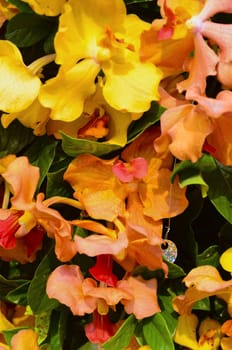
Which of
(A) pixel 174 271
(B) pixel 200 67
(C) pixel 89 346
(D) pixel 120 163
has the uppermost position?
(B) pixel 200 67

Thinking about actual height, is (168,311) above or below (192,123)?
below

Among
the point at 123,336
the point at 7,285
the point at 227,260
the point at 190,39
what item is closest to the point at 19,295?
the point at 7,285

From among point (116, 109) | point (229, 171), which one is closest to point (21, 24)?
point (116, 109)

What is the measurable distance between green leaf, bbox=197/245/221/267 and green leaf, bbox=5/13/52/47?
0.97 ft

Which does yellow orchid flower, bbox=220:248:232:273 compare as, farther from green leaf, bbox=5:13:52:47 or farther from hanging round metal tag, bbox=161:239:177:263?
green leaf, bbox=5:13:52:47

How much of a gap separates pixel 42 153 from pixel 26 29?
13 cm

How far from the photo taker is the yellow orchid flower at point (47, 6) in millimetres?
770

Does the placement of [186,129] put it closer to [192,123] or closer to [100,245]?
[192,123]

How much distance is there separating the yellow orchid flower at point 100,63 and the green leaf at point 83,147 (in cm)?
2

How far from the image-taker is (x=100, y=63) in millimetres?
775

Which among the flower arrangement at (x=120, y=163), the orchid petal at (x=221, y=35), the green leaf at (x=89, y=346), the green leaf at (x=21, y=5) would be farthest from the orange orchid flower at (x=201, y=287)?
the green leaf at (x=21, y=5)

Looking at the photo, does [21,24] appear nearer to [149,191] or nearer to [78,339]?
[149,191]

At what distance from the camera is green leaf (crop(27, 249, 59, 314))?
842 millimetres

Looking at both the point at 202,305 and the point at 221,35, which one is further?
the point at 202,305
